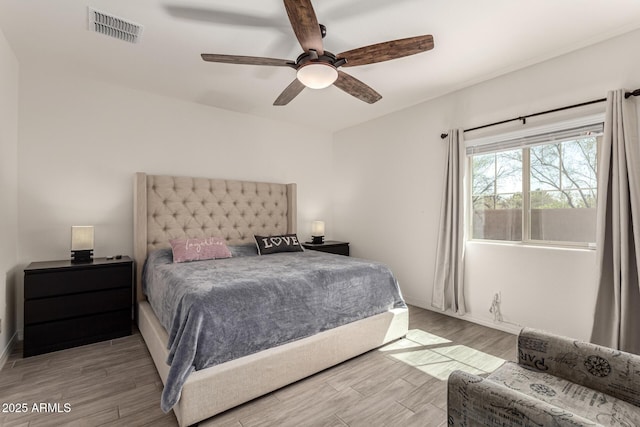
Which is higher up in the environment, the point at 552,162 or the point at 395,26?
the point at 395,26

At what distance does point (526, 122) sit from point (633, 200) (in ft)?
3.51

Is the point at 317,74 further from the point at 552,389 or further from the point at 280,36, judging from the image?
the point at 552,389

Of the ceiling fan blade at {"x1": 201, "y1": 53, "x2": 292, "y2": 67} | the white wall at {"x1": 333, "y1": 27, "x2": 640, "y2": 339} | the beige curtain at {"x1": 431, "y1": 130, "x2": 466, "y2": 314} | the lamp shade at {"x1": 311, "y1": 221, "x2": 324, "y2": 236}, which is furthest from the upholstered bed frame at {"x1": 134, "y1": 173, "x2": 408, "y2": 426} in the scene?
the ceiling fan blade at {"x1": 201, "y1": 53, "x2": 292, "y2": 67}

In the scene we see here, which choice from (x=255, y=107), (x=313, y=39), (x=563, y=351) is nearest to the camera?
(x=563, y=351)

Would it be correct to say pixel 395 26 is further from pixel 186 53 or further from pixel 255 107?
pixel 255 107

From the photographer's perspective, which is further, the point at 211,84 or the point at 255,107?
the point at 255,107

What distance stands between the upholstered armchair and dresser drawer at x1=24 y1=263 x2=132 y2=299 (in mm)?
2922

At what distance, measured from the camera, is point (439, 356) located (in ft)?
8.16

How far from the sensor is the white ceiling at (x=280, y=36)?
6.64 feet

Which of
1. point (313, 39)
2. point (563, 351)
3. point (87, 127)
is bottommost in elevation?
point (563, 351)

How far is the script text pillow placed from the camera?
11.7ft

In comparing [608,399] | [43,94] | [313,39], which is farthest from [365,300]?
[43,94]

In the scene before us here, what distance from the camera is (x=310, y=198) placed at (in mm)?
4844

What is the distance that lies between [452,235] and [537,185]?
0.92 m
